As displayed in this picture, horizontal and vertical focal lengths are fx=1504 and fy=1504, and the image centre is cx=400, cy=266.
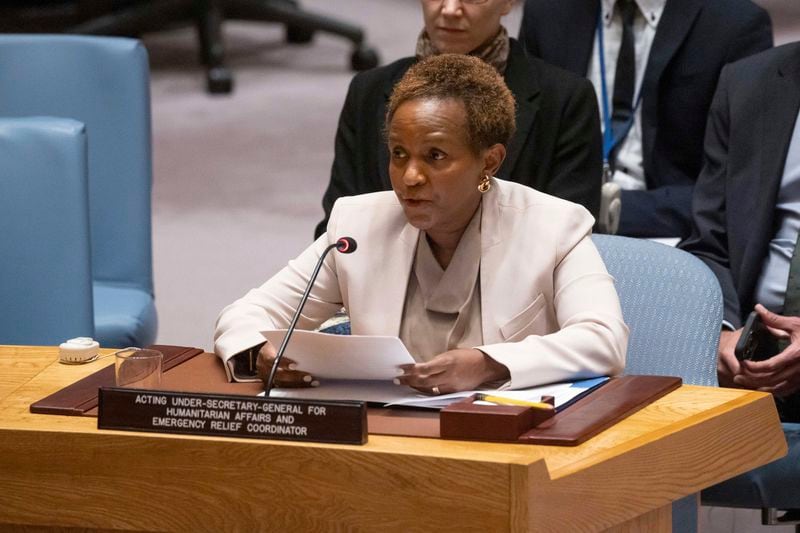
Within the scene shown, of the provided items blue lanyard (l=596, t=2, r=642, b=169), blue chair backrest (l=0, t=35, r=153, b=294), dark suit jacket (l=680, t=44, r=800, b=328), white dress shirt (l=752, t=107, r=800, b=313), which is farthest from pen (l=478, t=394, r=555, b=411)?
blue chair backrest (l=0, t=35, r=153, b=294)

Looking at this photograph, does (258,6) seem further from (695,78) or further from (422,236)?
(422,236)

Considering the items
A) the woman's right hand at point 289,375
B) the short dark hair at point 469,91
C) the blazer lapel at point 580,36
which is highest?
the short dark hair at point 469,91

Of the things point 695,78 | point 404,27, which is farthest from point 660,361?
point 404,27

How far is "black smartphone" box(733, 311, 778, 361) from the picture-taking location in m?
2.88

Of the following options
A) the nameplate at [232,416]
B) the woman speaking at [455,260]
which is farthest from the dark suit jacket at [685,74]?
the nameplate at [232,416]

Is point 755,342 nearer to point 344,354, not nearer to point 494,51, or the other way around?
point 494,51

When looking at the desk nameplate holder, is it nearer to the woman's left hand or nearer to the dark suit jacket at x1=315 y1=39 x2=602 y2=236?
the woman's left hand

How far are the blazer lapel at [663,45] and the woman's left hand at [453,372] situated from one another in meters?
1.76

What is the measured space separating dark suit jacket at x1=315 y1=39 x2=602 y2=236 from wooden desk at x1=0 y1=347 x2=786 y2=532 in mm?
1258

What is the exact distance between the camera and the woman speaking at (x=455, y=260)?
94.6 inches

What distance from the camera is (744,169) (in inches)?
130

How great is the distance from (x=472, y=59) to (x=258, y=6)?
16.5ft

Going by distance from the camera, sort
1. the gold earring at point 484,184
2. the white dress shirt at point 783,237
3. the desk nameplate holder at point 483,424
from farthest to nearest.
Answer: the white dress shirt at point 783,237 → the gold earring at point 484,184 → the desk nameplate holder at point 483,424

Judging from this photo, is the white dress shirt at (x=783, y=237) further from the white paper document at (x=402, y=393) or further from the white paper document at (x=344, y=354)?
the white paper document at (x=344, y=354)
